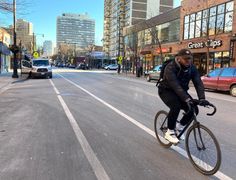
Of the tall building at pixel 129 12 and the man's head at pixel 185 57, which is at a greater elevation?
the tall building at pixel 129 12

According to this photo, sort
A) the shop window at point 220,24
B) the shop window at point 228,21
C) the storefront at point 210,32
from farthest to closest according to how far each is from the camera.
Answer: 1. the shop window at point 220,24
2. the shop window at point 228,21
3. the storefront at point 210,32

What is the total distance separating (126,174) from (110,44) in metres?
138

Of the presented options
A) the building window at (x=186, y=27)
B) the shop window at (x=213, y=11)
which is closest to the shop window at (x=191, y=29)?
the building window at (x=186, y=27)

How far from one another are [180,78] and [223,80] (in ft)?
47.7

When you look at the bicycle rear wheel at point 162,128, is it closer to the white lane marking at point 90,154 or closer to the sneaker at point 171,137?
the sneaker at point 171,137

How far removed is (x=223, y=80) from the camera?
18750 mm

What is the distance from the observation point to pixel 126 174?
14.9 ft

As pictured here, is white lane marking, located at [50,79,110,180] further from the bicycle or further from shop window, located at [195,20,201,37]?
shop window, located at [195,20,201,37]

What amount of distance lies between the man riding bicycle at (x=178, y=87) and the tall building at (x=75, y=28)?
157 m

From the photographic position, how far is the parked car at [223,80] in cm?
1815

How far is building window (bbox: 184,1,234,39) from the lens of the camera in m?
30.7

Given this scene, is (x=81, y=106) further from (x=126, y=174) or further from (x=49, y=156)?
(x=126, y=174)

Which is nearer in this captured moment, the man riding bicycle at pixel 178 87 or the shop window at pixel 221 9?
the man riding bicycle at pixel 178 87

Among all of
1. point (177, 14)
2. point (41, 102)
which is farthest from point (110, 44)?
point (41, 102)
